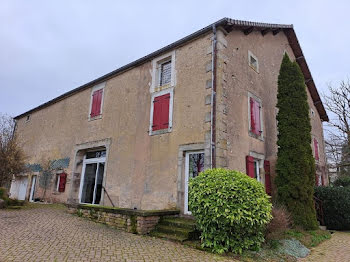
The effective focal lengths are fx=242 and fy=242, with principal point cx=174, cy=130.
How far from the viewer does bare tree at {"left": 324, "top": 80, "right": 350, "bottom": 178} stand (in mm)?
16203

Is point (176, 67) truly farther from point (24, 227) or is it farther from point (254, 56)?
point (24, 227)

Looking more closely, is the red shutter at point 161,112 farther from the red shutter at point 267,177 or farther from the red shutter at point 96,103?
the red shutter at point 267,177

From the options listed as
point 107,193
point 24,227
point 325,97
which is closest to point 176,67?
point 107,193

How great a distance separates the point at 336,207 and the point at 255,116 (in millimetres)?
4237

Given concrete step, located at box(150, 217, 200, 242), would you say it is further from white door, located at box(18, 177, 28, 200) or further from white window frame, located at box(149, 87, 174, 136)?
white door, located at box(18, 177, 28, 200)

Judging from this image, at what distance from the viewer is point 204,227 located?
4855 millimetres

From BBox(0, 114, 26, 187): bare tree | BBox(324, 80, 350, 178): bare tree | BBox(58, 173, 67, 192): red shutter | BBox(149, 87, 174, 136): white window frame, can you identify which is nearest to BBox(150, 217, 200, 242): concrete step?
BBox(149, 87, 174, 136): white window frame

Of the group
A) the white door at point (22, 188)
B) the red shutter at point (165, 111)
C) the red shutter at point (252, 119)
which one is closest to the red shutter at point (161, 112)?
the red shutter at point (165, 111)

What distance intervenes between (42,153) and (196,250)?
38.0 feet

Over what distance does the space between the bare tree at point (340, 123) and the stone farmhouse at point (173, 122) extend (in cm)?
551

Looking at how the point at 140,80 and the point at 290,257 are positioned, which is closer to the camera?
the point at 290,257

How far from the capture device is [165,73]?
8812mm

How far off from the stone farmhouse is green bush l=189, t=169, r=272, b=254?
1.46 m

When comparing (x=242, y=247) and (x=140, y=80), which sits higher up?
(x=140, y=80)
